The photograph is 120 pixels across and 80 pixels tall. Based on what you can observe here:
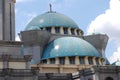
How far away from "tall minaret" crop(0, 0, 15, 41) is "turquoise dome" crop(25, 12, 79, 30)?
29253 mm

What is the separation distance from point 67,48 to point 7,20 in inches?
947

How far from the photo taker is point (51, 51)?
81.9m

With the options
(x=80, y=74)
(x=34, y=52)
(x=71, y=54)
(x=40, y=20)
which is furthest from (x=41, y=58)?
(x=80, y=74)

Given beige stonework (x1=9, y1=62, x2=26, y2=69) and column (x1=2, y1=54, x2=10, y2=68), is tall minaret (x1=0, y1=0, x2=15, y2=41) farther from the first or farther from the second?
beige stonework (x1=9, y1=62, x2=26, y2=69)

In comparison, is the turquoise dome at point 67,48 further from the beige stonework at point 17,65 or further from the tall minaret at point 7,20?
the tall minaret at point 7,20

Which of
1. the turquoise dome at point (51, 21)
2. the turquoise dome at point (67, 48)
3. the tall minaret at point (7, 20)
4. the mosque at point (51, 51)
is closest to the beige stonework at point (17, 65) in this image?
the mosque at point (51, 51)

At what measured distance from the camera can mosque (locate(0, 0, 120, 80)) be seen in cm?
5912

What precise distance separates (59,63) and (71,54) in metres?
3.13

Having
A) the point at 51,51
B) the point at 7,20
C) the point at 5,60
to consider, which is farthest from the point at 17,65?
the point at 51,51

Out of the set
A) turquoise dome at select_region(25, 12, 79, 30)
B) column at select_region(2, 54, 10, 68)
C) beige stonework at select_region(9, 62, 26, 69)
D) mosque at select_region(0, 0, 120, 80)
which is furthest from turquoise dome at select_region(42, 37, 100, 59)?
column at select_region(2, 54, 10, 68)

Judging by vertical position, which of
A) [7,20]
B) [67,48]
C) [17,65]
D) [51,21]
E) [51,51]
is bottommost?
[17,65]

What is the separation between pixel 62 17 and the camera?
94000 millimetres

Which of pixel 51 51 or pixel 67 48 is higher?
pixel 67 48

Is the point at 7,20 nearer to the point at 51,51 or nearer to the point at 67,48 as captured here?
the point at 51,51
